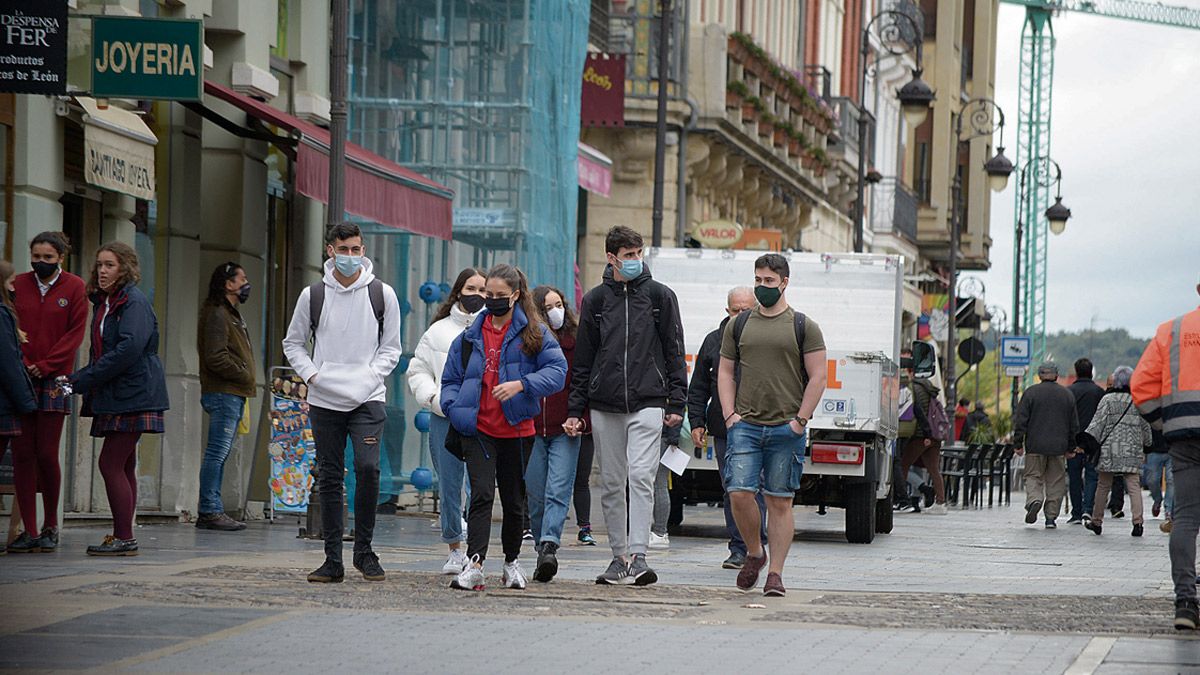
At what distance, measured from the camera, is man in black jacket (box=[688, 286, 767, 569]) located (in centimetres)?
1423

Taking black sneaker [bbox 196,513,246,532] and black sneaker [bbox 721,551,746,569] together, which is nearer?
black sneaker [bbox 721,551,746,569]

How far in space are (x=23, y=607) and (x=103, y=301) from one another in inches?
154

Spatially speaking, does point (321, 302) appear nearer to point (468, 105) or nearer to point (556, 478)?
point (556, 478)

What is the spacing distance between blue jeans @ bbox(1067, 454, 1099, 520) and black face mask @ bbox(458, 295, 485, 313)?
12940mm

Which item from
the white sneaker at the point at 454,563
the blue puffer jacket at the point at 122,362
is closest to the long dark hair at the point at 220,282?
the blue puffer jacket at the point at 122,362

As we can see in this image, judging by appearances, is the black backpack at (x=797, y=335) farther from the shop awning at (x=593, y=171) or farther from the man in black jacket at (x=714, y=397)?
the shop awning at (x=593, y=171)

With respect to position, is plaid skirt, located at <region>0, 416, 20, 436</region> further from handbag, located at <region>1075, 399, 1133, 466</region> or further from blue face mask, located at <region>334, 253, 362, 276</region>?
handbag, located at <region>1075, 399, 1133, 466</region>

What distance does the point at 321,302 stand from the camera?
1257 cm

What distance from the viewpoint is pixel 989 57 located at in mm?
78688

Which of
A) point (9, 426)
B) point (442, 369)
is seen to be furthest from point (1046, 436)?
point (9, 426)

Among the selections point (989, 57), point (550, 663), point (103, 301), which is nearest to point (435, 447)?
point (103, 301)

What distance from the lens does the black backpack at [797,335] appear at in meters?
12.9

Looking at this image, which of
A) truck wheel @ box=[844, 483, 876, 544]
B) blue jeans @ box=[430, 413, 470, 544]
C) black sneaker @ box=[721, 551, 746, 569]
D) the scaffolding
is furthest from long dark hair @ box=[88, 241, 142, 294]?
the scaffolding

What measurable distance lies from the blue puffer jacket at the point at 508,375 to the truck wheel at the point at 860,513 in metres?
7.29
